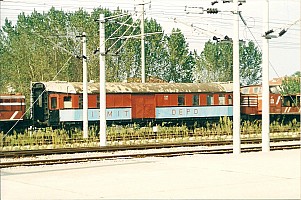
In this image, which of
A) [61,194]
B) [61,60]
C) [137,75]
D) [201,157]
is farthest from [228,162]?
[137,75]

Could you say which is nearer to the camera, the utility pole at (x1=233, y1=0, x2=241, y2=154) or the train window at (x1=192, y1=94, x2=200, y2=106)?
the utility pole at (x1=233, y1=0, x2=241, y2=154)

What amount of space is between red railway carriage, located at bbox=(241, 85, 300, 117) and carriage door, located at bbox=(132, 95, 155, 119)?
7.87 metres

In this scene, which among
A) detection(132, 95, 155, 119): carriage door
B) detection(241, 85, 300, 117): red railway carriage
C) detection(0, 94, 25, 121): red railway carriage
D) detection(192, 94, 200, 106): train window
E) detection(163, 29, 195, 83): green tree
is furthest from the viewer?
detection(163, 29, 195, 83): green tree

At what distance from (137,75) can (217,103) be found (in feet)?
70.3

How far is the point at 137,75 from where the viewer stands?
188 feet

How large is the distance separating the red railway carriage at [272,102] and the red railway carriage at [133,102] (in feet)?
8.27

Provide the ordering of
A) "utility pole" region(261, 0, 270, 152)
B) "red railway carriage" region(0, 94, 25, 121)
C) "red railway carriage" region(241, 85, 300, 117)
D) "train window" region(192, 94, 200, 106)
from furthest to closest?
"red railway carriage" region(241, 85, 300, 117) → "train window" region(192, 94, 200, 106) → "red railway carriage" region(0, 94, 25, 121) → "utility pole" region(261, 0, 270, 152)

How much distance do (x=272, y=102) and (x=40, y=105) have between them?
15.4 meters

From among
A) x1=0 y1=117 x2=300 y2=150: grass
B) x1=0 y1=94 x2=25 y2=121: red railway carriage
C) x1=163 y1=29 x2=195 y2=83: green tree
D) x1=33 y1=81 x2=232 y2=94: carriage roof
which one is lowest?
x1=0 y1=117 x2=300 y2=150: grass

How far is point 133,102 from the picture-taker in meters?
33.6

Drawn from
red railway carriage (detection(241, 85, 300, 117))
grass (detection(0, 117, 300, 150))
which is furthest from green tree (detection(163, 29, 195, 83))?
grass (detection(0, 117, 300, 150))

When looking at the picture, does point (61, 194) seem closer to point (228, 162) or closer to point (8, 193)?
point (8, 193)

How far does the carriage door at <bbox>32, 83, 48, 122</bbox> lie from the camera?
32.5 m

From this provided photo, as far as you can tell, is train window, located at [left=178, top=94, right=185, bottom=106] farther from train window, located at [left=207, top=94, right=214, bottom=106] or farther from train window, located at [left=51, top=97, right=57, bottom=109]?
train window, located at [left=51, top=97, right=57, bottom=109]
